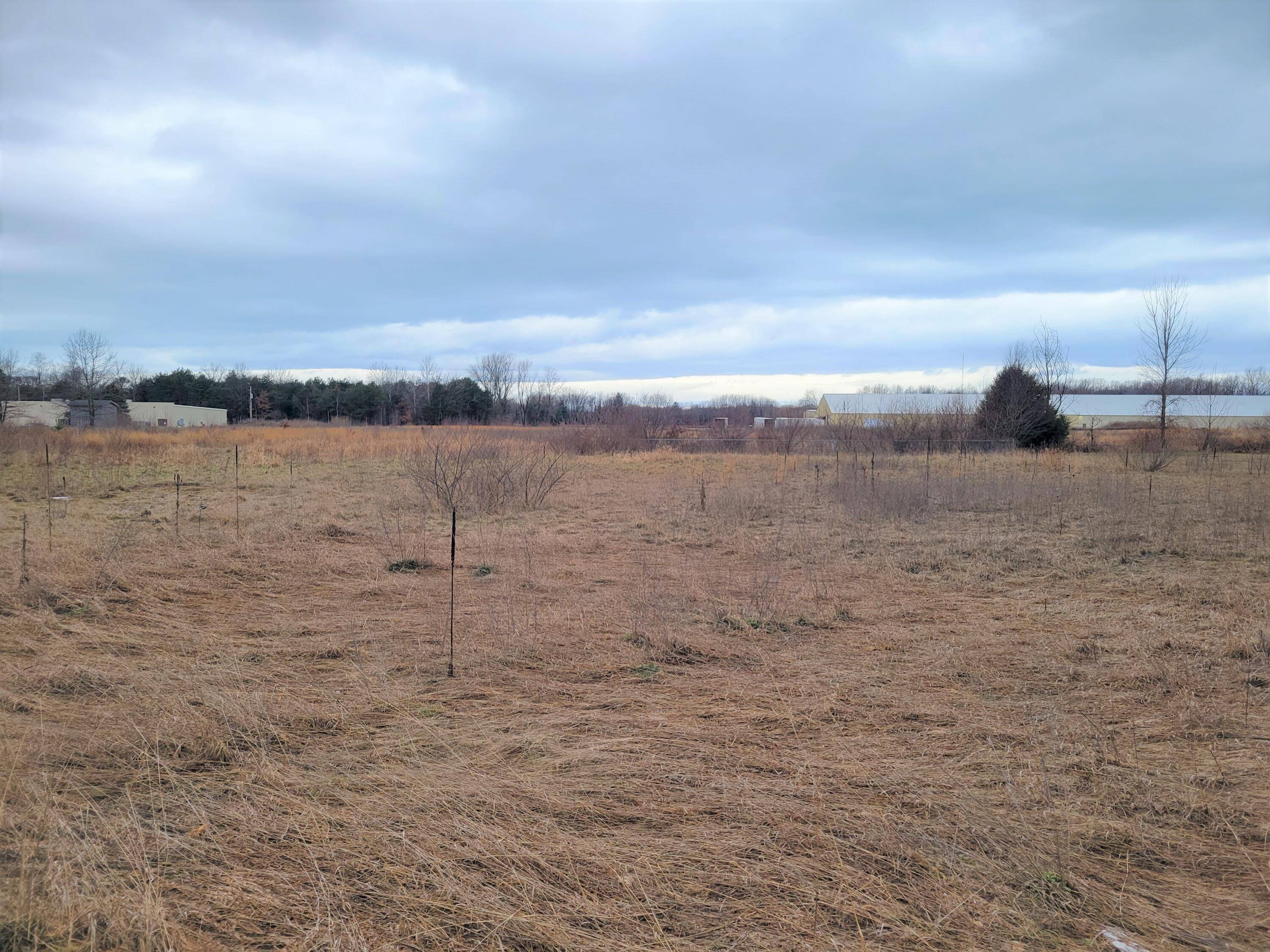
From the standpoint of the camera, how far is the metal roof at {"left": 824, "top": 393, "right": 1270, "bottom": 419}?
151 ft

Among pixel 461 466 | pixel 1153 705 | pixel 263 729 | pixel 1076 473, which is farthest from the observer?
pixel 1076 473

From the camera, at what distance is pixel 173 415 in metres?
58.4

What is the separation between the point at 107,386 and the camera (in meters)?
Answer: 56.0

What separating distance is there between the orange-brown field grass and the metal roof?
39.1 metres

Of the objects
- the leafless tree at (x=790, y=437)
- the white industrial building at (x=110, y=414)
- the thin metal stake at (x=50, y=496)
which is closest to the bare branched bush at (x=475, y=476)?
the thin metal stake at (x=50, y=496)

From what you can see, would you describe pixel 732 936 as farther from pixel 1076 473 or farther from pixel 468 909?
pixel 1076 473

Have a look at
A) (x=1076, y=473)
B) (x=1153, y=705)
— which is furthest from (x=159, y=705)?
(x=1076, y=473)

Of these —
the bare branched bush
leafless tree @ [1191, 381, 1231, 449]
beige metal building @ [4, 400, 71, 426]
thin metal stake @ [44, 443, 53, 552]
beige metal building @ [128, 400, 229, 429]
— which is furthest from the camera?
beige metal building @ [128, 400, 229, 429]

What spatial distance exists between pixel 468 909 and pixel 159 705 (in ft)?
8.76

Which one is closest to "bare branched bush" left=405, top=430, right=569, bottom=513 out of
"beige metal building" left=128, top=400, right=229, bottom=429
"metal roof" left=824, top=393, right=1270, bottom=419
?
"metal roof" left=824, top=393, right=1270, bottom=419

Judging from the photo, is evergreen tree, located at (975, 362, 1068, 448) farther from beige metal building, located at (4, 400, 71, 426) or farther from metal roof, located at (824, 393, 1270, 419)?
beige metal building, located at (4, 400, 71, 426)

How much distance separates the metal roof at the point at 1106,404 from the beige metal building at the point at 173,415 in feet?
142

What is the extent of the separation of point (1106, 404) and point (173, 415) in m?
70.3

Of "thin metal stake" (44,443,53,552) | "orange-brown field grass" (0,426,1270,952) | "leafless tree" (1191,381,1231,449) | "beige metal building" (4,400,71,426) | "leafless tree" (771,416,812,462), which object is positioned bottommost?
"orange-brown field grass" (0,426,1270,952)
